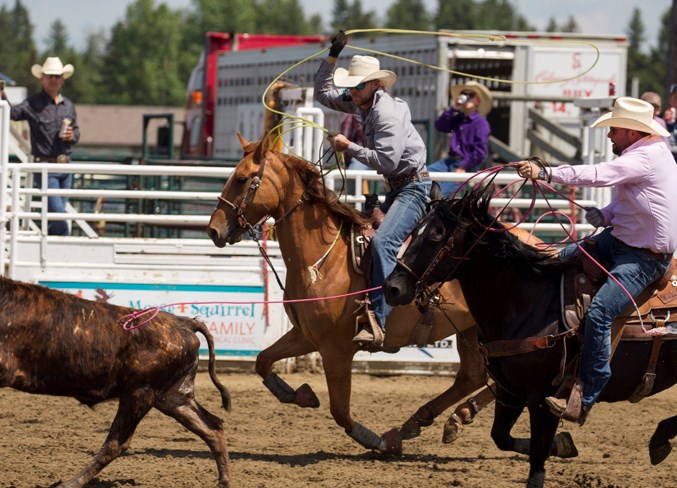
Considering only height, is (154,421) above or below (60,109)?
below

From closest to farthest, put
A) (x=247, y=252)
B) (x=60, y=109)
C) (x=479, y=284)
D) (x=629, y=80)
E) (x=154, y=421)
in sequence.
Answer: (x=479, y=284) → (x=154, y=421) → (x=247, y=252) → (x=60, y=109) → (x=629, y=80)

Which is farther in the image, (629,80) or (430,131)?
Answer: (629,80)

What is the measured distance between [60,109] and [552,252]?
7.33 metres

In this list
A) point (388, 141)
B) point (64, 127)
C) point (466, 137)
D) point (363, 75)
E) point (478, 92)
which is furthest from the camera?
point (478, 92)

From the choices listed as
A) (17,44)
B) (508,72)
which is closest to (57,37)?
(17,44)

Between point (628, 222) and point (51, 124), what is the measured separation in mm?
7791

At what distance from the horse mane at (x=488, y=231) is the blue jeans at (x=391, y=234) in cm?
122

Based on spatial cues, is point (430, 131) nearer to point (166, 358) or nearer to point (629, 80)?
point (166, 358)

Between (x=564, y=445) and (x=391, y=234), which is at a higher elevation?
(x=391, y=234)

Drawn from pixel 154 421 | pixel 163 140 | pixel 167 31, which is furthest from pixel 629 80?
pixel 154 421

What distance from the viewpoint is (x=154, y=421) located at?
28.9 ft

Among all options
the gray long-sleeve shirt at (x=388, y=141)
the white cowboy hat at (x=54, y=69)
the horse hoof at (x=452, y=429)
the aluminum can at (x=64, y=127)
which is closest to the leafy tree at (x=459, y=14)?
the white cowboy hat at (x=54, y=69)

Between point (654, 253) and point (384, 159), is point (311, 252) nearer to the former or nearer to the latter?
point (384, 159)

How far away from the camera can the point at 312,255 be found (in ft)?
25.0
